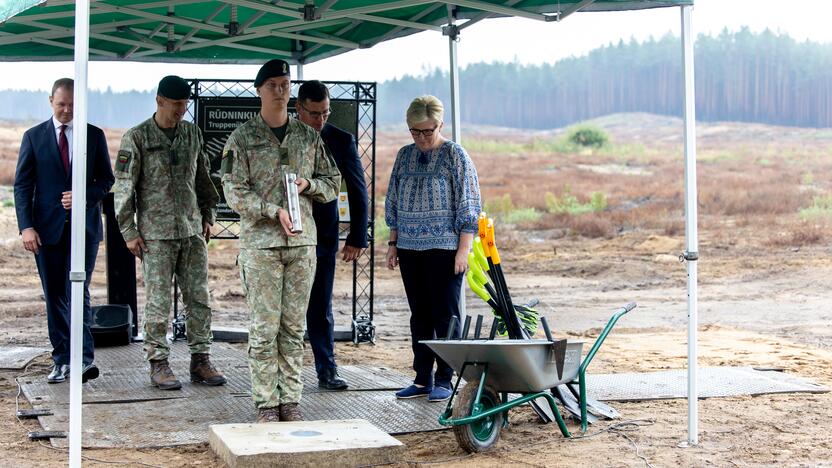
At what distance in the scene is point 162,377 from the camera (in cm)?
693

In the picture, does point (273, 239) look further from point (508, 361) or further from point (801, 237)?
point (801, 237)

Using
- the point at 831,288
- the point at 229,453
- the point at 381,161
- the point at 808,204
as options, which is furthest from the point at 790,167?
the point at 229,453

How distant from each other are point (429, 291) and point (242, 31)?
8.88 ft

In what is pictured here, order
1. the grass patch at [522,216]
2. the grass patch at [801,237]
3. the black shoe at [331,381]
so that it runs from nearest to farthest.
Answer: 1. the black shoe at [331,381]
2. the grass patch at [801,237]
3. the grass patch at [522,216]

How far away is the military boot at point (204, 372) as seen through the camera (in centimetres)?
710

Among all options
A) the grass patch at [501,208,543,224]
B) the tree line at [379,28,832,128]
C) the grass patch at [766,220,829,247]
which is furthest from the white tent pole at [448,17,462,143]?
the tree line at [379,28,832,128]

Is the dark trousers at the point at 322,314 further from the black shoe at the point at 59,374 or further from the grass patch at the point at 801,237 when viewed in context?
the grass patch at the point at 801,237

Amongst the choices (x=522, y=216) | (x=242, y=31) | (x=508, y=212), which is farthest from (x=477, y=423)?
(x=508, y=212)

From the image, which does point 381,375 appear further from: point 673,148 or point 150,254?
point 673,148

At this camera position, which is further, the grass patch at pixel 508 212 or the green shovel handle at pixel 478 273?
the grass patch at pixel 508 212

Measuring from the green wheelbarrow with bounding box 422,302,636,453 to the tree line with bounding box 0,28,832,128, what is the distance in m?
36.6

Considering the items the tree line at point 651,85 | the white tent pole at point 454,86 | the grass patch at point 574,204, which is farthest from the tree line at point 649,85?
the white tent pole at point 454,86

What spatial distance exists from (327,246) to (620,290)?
11015mm

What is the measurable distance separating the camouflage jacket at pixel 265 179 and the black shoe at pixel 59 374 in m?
2.10
